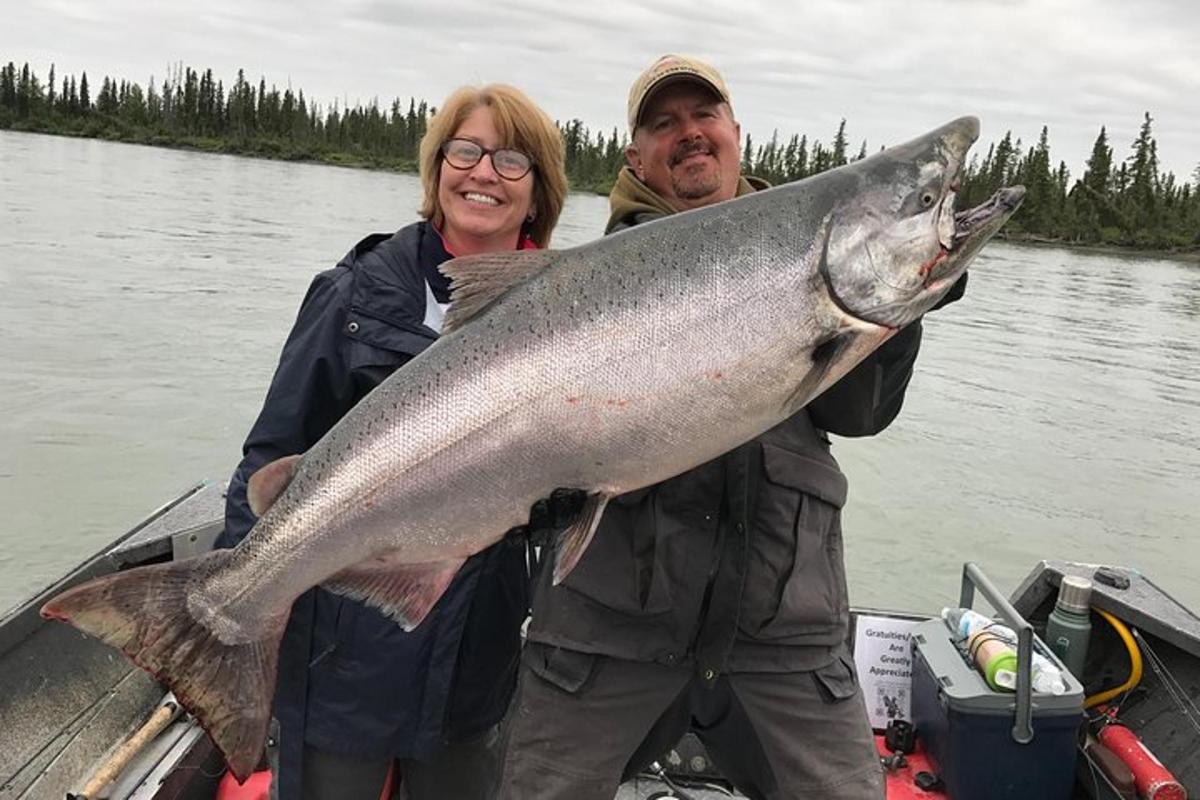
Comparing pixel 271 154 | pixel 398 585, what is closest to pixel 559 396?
pixel 398 585

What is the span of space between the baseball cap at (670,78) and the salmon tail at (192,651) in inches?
74.2

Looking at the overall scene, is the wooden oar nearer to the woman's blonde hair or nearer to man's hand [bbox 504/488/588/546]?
man's hand [bbox 504/488/588/546]

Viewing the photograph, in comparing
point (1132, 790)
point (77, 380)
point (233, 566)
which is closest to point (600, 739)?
point (233, 566)

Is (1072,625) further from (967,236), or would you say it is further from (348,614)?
(348,614)

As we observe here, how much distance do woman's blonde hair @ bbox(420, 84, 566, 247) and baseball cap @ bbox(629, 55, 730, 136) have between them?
29 centimetres

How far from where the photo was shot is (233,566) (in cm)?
240

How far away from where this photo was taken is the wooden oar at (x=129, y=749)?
3.55 meters

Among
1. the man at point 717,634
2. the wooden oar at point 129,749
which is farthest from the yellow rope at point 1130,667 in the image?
the wooden oar at point 129,749

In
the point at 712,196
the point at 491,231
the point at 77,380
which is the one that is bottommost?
the point at 77,380

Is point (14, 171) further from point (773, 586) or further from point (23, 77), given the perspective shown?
point (23, 77)

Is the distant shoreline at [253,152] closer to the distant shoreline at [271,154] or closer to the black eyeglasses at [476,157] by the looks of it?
the distant shoreline at [271,154]

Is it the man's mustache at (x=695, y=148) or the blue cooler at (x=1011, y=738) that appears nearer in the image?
the man's mustache at (x=695, y=148)

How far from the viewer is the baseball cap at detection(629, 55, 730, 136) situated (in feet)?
10.1

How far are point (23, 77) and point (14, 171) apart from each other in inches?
3450
